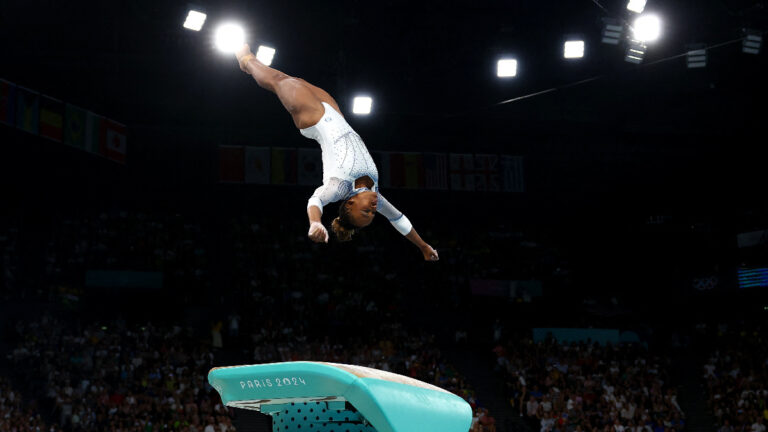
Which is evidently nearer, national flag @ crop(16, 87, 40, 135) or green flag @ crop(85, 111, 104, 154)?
national flag @ crop(16, 87, 40, 135)

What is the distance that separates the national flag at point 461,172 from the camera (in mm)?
20938

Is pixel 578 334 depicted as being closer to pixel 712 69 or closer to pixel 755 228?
pixel 755 228

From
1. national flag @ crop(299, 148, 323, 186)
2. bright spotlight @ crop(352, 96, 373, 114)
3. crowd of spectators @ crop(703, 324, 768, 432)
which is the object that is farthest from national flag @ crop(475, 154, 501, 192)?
bright spotlight @ crop(352, 96, 373, 114)

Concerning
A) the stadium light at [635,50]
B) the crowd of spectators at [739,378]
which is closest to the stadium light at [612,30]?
the stadium light at [635,50]

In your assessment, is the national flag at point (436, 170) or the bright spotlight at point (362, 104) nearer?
the bright spotlight at point (362, 104)

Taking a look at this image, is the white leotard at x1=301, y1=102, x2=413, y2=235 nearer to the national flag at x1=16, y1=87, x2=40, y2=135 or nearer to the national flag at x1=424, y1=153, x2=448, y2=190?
the national flag at x1=16, y1=87, x2=40, y2=135

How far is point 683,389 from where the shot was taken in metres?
18.9

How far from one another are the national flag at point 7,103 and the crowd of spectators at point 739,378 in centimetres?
1641

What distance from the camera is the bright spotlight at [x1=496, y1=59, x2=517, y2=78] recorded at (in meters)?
15.8

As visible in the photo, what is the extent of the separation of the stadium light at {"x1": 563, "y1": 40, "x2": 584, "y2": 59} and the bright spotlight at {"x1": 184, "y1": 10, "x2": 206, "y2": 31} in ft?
23.0

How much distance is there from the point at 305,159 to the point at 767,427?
497 inches

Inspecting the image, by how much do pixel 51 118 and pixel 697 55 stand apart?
44.3 ft

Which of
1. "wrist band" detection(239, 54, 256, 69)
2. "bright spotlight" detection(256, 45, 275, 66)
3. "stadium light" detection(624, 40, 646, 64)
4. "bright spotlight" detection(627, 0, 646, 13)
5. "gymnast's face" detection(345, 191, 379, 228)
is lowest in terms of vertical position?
"gymnast's face" detection(345, 191, 379, 228)

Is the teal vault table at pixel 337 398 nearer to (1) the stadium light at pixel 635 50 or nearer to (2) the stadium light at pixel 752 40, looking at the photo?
(1) the stadium light at pixel 635 50
